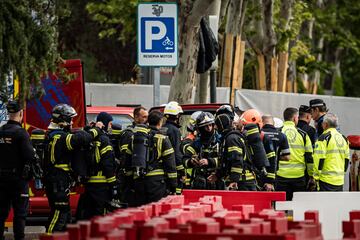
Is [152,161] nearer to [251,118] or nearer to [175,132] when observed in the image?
[175,132]

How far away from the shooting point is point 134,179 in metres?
17.5

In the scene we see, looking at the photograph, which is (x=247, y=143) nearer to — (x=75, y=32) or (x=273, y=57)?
(x=273, y=57)

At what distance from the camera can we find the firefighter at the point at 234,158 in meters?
17.2

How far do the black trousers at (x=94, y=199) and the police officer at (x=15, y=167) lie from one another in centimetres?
79

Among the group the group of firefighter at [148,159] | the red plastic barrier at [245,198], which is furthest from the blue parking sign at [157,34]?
the red plastic barrier at [245,198]

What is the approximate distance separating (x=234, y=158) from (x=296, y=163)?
264 centimetres

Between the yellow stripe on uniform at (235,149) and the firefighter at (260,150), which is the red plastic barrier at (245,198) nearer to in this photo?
the yellow stripe on uniform at (235,149)

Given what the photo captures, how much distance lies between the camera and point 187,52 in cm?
2389

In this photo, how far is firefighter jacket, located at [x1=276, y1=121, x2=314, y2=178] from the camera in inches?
769

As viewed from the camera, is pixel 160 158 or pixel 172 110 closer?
pixel 160 158

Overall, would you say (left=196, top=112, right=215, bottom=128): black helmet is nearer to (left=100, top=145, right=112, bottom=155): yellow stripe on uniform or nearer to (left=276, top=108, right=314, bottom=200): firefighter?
(left=100, top=145, right=112, bottom=155): yellow stripe on uniform

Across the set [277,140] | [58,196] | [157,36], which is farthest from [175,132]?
[157,36]

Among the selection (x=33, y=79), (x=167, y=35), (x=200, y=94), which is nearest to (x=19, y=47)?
(x=33, y=79)

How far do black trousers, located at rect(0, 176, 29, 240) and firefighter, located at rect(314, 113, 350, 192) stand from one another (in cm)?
410
